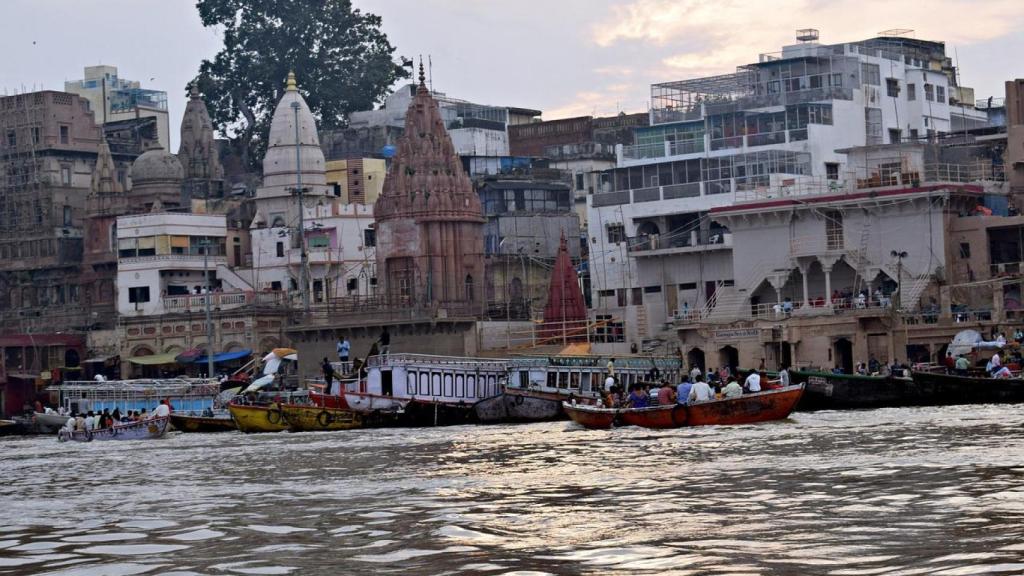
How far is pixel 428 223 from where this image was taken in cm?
7294

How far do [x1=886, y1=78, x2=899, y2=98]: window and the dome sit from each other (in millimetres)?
27015

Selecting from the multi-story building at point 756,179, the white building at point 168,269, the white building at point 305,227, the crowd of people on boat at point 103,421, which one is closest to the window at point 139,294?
the white building at point 168,269

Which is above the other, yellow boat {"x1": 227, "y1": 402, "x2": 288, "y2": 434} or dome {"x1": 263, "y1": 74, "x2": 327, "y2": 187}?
dome {"x1": 263, "y1": 74, "x2": 327, "y2": 187}

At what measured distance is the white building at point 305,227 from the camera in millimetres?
81875

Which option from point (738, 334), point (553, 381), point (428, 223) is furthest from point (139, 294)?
point (553, 381)

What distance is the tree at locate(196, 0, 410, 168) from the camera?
101750 millimetres

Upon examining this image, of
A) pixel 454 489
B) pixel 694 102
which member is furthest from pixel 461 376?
pixel 454 489

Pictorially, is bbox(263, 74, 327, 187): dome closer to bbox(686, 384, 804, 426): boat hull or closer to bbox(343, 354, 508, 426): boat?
bbox(343, 354, 508, 426): boat

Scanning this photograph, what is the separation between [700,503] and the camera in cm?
2553

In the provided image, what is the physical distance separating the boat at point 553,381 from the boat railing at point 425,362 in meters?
0.61

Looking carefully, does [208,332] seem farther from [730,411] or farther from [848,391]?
[730,411]

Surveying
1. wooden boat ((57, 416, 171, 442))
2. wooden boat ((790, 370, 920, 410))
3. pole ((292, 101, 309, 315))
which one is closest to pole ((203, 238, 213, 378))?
pole ((292, 101, 309, 315))

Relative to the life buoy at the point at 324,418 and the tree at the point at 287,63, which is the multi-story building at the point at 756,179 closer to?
the life buoy at the point at 324,418

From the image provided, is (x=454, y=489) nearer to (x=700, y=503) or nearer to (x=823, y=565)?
(x=700, y=503)
